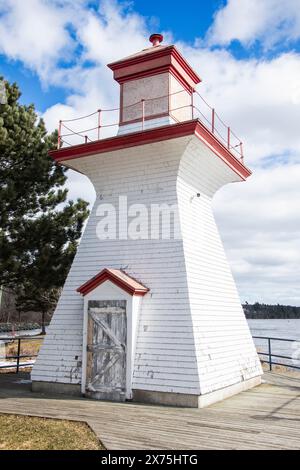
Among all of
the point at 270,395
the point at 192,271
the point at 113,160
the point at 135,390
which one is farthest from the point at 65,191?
the point at 270,395

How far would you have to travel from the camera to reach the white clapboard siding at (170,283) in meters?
8.12

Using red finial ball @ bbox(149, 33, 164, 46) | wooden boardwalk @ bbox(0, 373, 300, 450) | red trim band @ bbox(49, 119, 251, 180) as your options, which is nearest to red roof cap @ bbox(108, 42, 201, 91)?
red finial ball @ bbox(149, 33, 164, 46)

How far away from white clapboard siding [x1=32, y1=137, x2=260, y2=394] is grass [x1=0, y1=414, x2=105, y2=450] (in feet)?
7.12

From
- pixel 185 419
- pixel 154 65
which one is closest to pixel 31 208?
pixel 154 65

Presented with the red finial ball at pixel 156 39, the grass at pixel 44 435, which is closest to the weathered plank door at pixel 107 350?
the grass at pixel 44 435

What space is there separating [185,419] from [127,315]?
240 cm

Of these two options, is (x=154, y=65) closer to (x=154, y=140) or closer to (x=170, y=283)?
(x=154, y=140)

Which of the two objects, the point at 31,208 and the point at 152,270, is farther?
the point at 31,208

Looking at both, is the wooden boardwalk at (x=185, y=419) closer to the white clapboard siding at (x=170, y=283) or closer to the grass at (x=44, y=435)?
the grass at (x=44, y=435)

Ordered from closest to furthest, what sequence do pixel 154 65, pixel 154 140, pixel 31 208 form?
pixel 154 140 → pixel 154 65 → pixel 31 208

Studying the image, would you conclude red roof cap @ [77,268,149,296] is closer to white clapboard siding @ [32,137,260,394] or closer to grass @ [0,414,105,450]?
white clapboard siding @ [32,137,260,394]

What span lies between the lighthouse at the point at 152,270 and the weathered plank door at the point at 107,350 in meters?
0.02

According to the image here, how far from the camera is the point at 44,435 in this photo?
5746 mm
